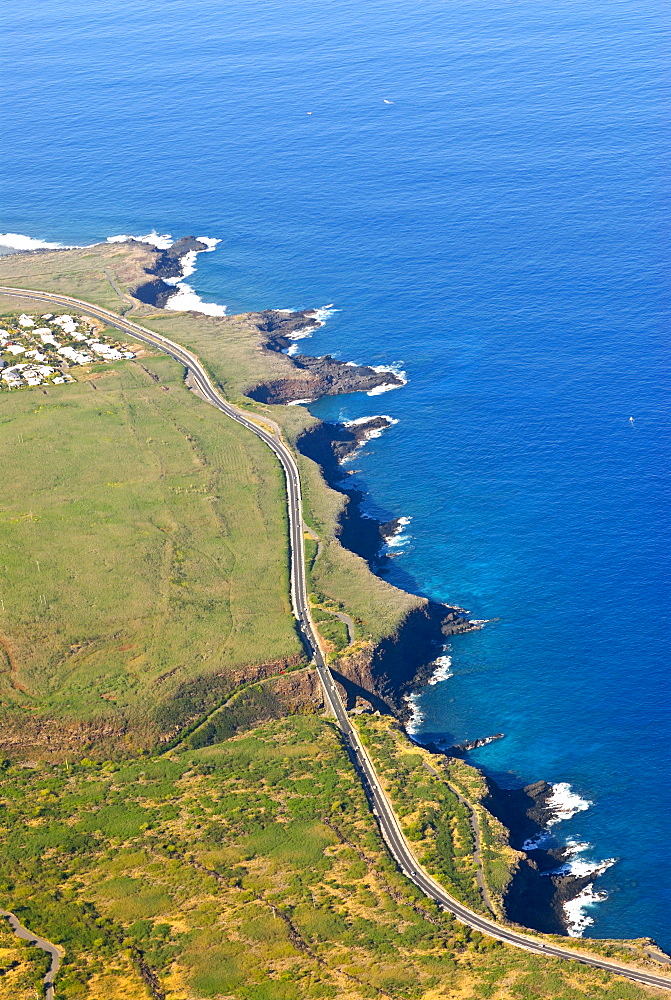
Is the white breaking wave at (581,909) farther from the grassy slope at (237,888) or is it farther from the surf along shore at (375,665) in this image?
the grassy slope at (237,888)

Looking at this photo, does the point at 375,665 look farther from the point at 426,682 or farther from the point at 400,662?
the point at 426,682

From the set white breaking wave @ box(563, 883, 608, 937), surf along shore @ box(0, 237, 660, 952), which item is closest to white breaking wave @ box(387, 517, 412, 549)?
surf along shore @ box(0, 237, 660, 952)

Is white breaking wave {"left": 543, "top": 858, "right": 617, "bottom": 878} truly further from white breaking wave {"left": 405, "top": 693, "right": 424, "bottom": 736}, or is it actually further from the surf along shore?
white breaking wave {"left": 405, "top": 693, "right": 424, "bottom": 736}

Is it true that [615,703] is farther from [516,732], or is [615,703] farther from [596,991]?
[596,991]

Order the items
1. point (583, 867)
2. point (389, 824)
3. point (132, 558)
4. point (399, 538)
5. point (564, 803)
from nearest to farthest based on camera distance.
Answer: point (389, 824)
point (583, 867)
point (564, 803)
point (132, 558)
point (399, 538)

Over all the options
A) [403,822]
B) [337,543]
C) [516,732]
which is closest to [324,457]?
[337,543]

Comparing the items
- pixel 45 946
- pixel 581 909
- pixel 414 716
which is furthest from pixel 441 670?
pixel 45 946
